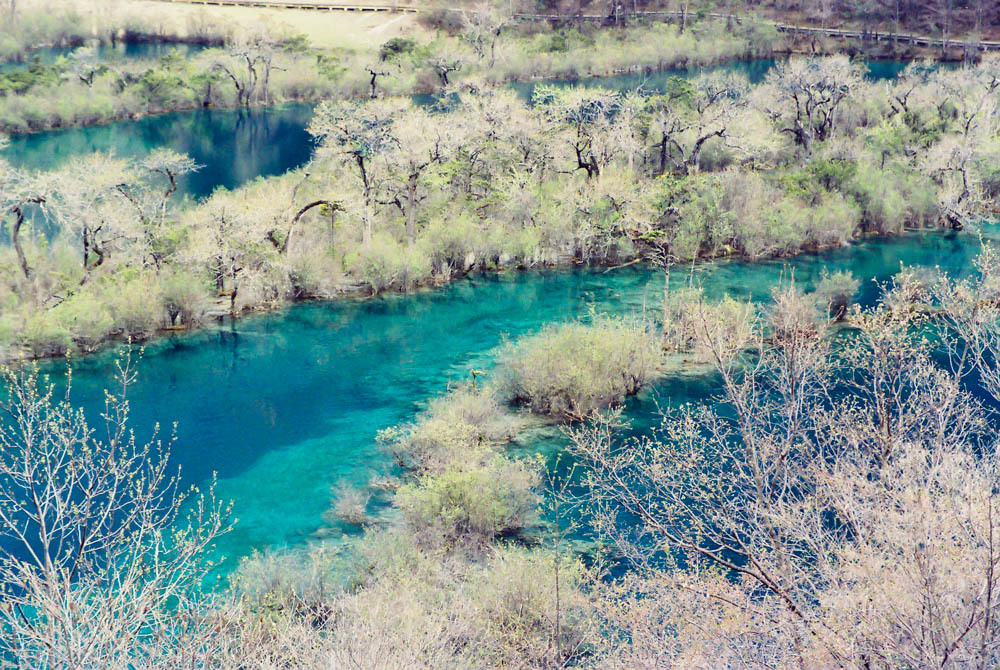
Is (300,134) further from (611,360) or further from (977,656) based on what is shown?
(977,656)

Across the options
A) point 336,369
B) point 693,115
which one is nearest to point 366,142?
point 336,369

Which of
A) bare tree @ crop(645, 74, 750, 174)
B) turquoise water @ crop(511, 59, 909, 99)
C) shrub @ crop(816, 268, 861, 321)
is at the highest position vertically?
turquoise water @ crop(511, 59, 909, 99)

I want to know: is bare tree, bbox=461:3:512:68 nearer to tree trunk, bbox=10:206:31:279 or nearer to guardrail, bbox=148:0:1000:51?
guardrail, bbox=148:0:1000:51

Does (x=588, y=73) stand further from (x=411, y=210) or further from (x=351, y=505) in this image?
(x=351, y=505)

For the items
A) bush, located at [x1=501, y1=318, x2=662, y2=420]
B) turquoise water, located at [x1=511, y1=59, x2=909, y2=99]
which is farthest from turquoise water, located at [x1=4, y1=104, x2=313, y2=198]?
bush, located at [x1=501, y1=318, x2=662, y2=420]

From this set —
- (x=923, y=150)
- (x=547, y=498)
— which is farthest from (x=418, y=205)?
(x=923, y=150)

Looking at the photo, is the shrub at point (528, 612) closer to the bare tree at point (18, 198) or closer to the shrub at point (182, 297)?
the shrub at point (182, 297)

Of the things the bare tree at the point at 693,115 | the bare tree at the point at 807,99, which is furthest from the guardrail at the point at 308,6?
the bare tree at the point at 807,99
